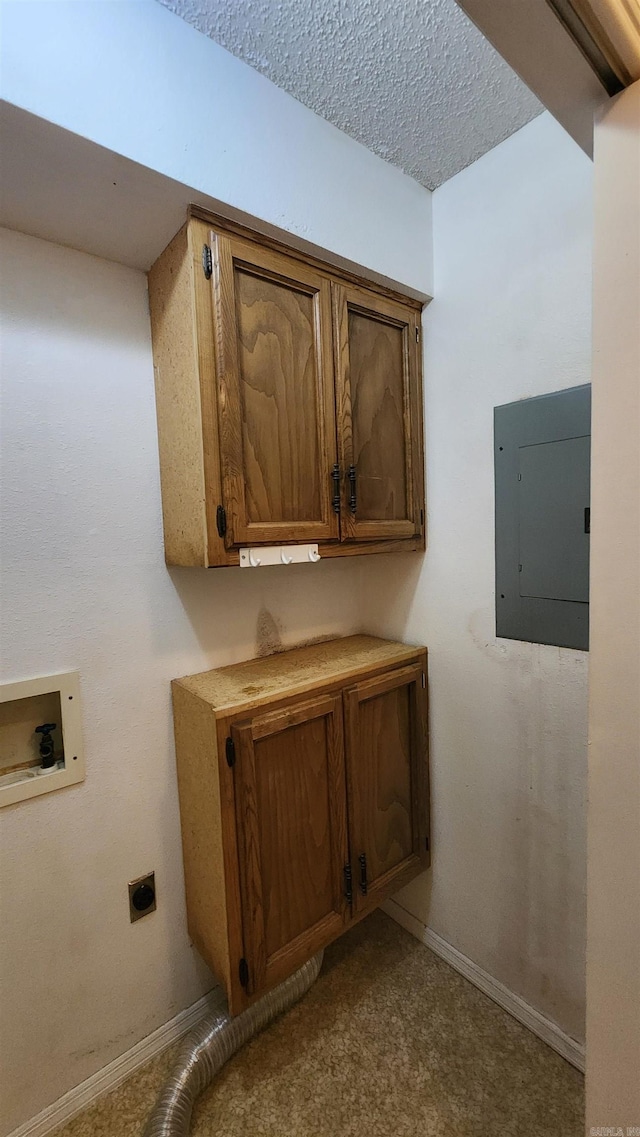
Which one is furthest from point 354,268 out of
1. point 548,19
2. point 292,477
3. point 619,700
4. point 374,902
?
point 374,902

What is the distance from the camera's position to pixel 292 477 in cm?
113

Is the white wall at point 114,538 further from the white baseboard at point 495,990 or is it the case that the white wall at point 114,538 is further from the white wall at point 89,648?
the white baseboard at point 495,990

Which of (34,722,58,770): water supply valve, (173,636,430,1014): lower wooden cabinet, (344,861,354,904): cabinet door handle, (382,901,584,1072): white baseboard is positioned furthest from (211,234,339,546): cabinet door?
(382,901,584,1072): white baseboard

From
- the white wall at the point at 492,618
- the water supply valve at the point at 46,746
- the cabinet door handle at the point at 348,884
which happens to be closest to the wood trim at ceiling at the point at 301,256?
the white wall at the point at 492,618

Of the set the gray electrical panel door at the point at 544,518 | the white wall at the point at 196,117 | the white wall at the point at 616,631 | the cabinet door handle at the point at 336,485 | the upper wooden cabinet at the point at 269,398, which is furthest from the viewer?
the cabinet door handle at the point at 336,485

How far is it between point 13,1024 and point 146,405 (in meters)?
1.48

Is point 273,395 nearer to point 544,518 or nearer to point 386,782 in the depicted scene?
point 544,518

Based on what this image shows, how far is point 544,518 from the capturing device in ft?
3.83

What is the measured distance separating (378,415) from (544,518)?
21.3 inches

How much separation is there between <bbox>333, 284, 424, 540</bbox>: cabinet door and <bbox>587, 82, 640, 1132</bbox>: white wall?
73cm

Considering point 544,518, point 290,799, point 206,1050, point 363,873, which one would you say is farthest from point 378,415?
point 206,1050

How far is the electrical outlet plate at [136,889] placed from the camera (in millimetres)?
1191

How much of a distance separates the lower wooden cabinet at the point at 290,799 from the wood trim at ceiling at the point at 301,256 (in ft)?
3.49

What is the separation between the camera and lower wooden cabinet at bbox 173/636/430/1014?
3.46ft
